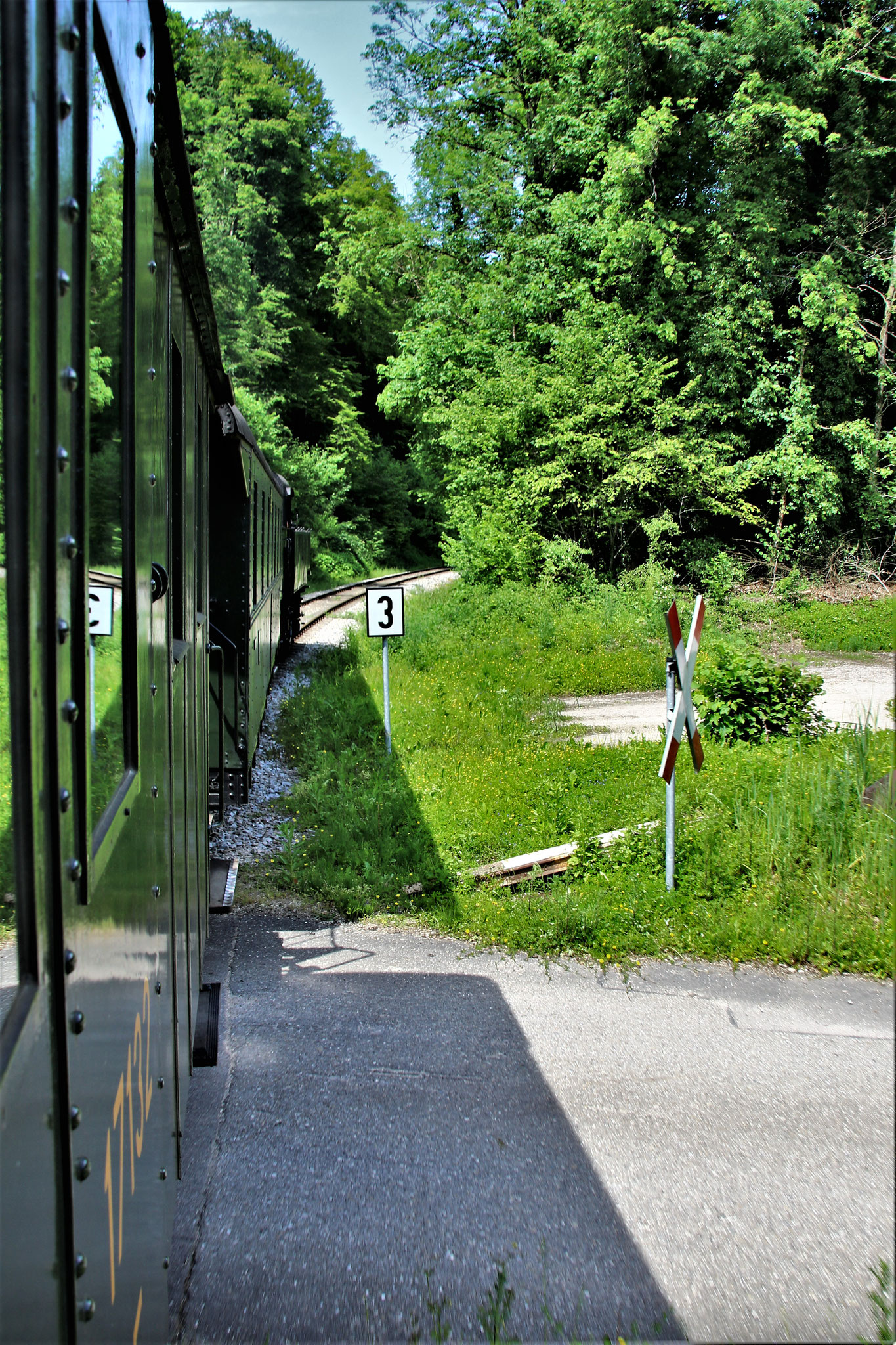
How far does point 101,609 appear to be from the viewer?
5.50 feet

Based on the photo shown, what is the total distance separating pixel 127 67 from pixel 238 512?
6010mm

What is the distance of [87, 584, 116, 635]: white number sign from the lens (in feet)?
5.31

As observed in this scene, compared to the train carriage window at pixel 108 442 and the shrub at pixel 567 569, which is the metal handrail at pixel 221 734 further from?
the shrub at pixel 567 569

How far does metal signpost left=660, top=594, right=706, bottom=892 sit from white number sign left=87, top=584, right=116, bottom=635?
509 centimetres

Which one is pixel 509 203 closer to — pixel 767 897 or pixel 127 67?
pixel 767 897

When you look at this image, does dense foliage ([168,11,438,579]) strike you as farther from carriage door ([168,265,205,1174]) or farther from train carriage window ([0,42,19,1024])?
train carriage window ([0,42,19,1024])

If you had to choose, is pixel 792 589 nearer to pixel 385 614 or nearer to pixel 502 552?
pixel 502 552

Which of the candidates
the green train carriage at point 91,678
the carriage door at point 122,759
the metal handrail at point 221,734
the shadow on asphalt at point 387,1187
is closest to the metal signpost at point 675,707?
the shadow on asphalt at point 387,1187

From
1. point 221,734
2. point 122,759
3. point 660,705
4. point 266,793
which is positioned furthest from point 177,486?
point 660,705

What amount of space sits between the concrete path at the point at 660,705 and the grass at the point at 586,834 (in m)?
0.62

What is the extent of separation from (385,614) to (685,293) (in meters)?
16.3

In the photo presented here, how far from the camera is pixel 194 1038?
163 inches

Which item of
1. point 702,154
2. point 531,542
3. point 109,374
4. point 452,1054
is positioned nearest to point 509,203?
point 702,154

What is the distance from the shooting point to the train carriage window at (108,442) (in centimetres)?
149
